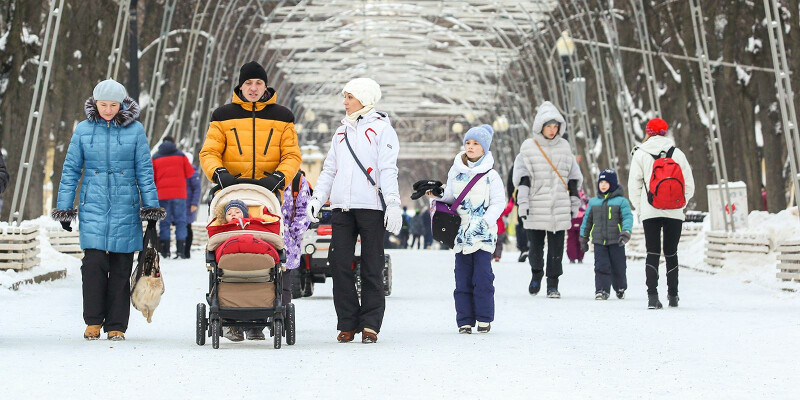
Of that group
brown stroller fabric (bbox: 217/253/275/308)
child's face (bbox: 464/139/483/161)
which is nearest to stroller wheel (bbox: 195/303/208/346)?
brown stroller fabric (bbox: 217/253/275/308)

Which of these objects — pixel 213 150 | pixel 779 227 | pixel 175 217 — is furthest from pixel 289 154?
pixel 175 217

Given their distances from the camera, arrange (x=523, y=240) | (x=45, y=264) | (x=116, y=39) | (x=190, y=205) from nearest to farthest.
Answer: (x=45, y=264), (x=190, y=205), (x=116, y=39), (x=523, y=240)

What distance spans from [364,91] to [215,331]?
191cm

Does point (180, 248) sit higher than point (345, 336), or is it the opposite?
point (180, 248)

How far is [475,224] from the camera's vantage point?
11.2 metres

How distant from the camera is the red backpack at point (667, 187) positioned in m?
13.5

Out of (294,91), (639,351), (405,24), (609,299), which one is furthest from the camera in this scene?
(294,91)

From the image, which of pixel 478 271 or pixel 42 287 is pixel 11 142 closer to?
pixel 42 287

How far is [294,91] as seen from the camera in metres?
79.2

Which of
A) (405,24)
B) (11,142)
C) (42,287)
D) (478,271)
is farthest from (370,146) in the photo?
(405,24)

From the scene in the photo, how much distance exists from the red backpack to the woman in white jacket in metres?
3.98

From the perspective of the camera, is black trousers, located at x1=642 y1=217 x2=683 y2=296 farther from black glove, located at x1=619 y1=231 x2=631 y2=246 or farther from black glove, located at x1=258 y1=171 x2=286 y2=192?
black glove, located at x1=258 y1=171 x2=286 y2=192

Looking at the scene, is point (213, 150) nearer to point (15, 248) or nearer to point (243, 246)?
point (243, 246)

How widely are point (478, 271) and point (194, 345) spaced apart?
238 cm
